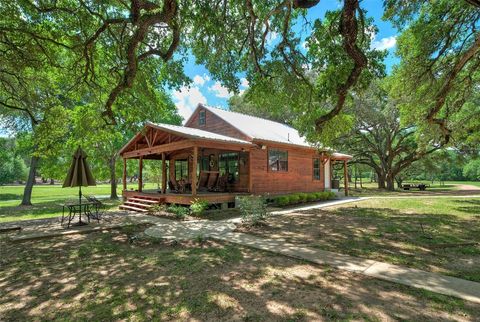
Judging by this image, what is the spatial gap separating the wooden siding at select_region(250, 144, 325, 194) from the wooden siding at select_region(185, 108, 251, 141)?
147cm

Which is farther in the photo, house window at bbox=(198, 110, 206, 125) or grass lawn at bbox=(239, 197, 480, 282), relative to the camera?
house window at bbox=(198, 110, 206, 125)

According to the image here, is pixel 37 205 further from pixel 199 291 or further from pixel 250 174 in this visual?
pixel 199 291

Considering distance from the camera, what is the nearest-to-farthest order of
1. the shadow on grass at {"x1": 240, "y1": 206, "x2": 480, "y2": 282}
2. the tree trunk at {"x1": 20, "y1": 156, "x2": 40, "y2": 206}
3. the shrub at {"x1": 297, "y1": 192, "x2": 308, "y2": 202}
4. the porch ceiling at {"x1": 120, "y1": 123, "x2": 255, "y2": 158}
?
the shadow on grass at {"x1": 240, "y1": 206, "x2": 480, "y2": 282}
the porch ceiling at {"x1": 120, "y1": 123, "x2": 255, "y2": 158}
the shrub at {"x1": 297, "y1": 192, "x2": 308, "y2": 202}
the tree trunk at {"x1": 20, "y1": 156, "x2": 40, "y2": 206}

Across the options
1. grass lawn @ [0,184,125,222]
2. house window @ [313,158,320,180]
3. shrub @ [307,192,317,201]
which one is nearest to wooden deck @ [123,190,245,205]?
grass lawn @ [0,184,125,222]

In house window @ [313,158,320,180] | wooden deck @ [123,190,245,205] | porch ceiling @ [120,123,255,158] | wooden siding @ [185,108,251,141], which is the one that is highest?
wooden siding @ [185,108,251,141]

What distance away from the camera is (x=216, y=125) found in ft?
54.0

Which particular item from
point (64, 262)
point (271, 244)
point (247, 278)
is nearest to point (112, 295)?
point (247, 278)

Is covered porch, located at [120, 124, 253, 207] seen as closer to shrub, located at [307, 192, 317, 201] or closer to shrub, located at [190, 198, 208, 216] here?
shrub, located at [190, 198, 208, 216]

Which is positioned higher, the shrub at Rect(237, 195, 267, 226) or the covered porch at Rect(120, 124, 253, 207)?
the covered porch at Rect(120, 124, 253, 207)

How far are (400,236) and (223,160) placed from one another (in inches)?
403

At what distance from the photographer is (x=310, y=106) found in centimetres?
1125

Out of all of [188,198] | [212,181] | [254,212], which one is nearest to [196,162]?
[188,198]

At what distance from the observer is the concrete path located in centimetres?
374

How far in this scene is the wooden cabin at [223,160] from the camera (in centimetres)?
1247
